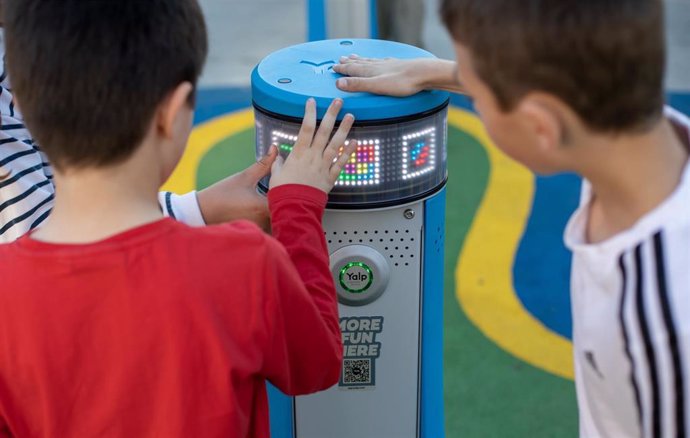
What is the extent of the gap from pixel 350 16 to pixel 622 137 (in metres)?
3.30

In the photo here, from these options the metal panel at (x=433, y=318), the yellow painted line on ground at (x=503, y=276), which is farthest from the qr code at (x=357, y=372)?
the yellow painted line on ground at (x=503, y=276)

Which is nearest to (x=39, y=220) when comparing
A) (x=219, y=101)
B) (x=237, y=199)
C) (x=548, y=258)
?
(x=237, y=199)

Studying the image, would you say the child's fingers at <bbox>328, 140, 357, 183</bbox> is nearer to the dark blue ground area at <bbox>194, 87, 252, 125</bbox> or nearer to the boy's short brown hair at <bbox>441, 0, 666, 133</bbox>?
the boy's short brown hair at <bbox>441, 0, 666, 133</bbox>

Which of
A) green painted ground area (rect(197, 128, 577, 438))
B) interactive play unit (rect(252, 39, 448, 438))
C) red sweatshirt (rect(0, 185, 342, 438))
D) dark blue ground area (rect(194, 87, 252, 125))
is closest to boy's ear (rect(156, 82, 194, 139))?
red sweatshirt (rect(0, 185, 342, 438))

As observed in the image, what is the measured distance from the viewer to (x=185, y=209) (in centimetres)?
176

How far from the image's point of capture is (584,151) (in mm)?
1184

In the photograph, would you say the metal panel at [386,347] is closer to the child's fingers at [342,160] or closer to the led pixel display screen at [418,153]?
the led pixel display screen at [418,153]

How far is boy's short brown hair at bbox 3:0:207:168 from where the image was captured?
120 cm

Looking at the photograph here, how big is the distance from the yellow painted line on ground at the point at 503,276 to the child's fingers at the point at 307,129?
5.63ft

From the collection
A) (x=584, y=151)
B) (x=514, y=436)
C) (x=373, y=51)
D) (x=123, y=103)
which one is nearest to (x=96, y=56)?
(x=123, y=103)

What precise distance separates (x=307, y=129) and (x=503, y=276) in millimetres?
2025

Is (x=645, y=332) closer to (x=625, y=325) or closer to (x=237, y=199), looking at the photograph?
(x=625, y=325)

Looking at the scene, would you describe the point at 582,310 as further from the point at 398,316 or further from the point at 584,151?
the point at 398,316

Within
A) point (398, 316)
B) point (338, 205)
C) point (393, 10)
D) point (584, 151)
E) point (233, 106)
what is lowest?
point (233, 106)
